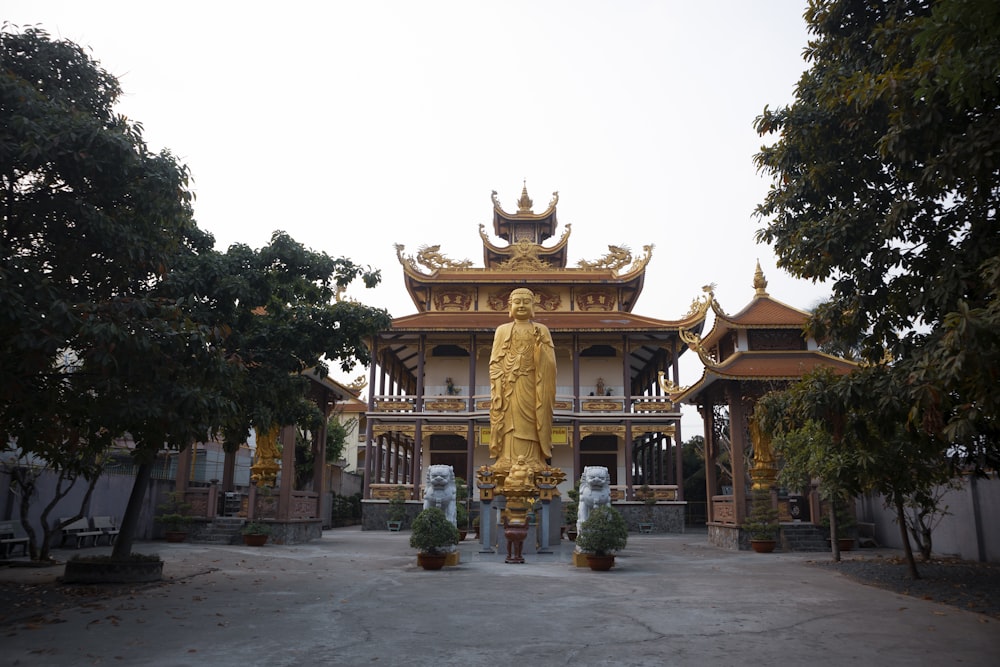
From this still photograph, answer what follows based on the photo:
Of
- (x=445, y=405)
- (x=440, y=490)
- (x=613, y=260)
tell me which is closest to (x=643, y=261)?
(x=613, y=260)

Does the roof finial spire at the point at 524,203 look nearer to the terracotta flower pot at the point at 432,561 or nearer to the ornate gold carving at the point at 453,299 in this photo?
the ornate gold carving at the point at 453,299

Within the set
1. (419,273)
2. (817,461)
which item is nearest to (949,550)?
(817,461)

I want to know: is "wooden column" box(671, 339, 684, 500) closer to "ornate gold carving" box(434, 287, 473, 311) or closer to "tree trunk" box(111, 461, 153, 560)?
"ornate gold carving" box(434, 287, 473, 311)

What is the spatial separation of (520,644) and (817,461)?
7314 mm

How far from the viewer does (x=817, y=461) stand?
11.2m

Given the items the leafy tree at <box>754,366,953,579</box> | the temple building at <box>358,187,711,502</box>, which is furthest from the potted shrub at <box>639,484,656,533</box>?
the leafy tree at <box>754,366,953,579</box>

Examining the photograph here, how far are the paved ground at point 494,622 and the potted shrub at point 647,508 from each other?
536 inches

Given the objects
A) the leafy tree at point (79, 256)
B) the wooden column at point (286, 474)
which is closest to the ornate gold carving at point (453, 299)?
the wooden column at point (286, 474)

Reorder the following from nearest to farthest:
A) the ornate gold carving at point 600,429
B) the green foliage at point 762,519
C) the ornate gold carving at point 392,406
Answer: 1. the green foliage at point 762,519
2. the ornate gold carving at point 600,429
3. the ornate gold carving at point 392,406

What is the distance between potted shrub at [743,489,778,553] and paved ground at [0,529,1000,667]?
4.89 meters

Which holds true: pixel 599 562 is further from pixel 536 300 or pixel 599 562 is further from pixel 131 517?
pixel 536 300

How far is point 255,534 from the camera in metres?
16.2

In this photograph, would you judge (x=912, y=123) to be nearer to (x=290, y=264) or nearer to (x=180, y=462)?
(x=290, y=264)

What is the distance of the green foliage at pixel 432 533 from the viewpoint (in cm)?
1097
